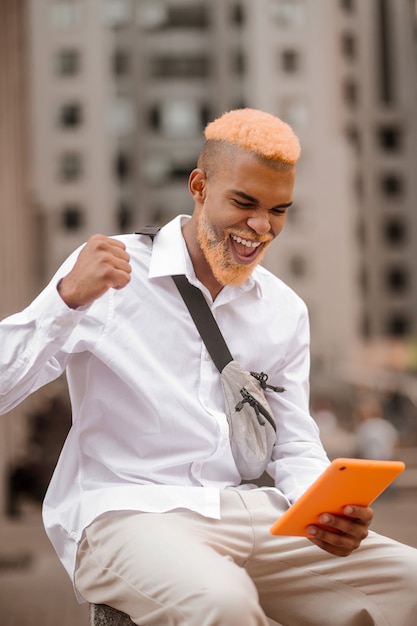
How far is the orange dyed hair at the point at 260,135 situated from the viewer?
2.75 metres

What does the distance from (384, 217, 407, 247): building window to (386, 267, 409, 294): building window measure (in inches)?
55.9

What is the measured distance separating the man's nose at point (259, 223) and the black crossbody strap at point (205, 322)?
219 mm

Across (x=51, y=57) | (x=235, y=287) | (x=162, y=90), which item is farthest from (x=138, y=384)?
(x=162, y=90)

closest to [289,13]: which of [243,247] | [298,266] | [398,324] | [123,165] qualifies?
[298,266]

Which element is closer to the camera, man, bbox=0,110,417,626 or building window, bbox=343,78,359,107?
man, bbox=0,110,417,626

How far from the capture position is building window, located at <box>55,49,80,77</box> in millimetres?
58656

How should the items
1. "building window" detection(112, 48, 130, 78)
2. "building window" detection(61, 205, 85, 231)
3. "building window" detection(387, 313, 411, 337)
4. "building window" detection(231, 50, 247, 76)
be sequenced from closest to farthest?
"building window" detection(387, 313, 411, 337), "building window" detection(61, 205, 85, 231), "building window" detection(231, 50, 247, 76), "building window" detection(112, 48, 130, 78)

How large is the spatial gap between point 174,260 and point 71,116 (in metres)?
57.8

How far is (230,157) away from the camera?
110 inches

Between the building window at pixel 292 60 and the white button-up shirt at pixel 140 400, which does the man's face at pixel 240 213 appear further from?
the building window at pixel 292 60

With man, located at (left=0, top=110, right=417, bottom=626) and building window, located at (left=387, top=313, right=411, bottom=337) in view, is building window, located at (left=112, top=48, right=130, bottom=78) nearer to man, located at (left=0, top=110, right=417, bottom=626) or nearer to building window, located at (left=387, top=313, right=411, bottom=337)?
building window, located at (left=387, top=313, right=411, bottom=337)

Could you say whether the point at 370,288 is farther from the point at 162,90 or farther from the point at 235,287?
the point at 235,287

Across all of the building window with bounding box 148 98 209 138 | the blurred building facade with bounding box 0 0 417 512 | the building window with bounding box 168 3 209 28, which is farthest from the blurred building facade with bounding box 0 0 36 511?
the building window with bounding box 168 3 209 28

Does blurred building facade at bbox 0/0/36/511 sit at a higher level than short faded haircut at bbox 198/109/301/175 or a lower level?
lower
